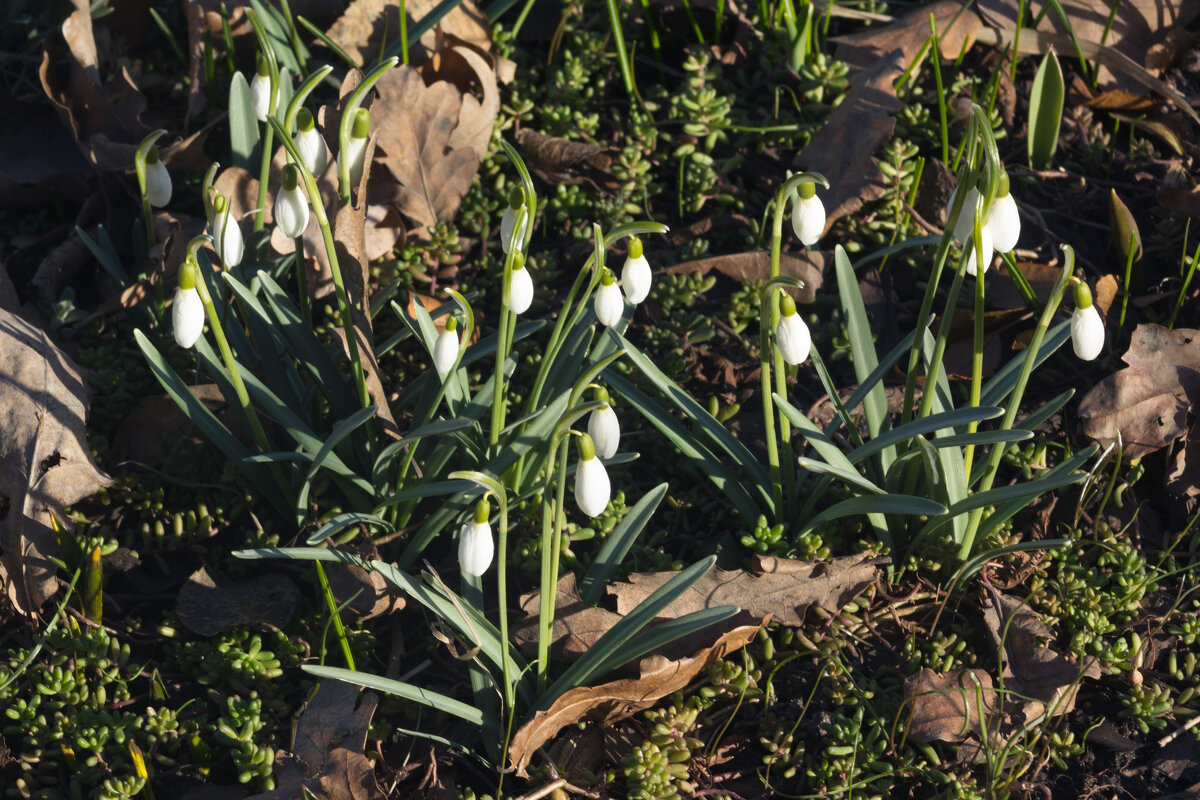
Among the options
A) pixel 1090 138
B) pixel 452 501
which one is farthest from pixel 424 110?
pixel 1090 138

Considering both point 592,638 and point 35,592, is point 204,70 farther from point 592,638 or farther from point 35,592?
point 592,638

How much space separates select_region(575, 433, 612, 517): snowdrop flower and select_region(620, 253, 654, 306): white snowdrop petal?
0.37 m

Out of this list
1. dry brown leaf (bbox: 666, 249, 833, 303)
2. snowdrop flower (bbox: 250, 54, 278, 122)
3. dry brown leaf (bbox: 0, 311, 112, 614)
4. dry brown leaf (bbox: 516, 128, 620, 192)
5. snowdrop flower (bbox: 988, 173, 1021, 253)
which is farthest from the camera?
dry brown leaf (bbox: 516, 128, 620, 192)

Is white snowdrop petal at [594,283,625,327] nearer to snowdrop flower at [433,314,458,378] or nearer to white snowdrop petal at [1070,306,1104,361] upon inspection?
snowdrop flower at [433,314,458,378]

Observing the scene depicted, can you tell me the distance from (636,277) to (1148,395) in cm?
131

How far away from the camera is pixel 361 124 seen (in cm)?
195

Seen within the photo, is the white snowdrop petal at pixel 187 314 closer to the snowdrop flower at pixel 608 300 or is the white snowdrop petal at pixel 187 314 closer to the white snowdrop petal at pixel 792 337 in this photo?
the snowdrop flower at pixel 608 300

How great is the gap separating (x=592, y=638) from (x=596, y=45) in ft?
6.37

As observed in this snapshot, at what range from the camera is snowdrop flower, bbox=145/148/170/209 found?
89.8 inches

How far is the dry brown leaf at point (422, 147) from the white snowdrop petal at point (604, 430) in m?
1.33

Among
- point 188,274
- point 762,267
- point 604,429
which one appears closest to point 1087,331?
point 604,429

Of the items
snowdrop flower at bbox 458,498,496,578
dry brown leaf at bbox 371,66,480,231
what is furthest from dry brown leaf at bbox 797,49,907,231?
snowdrop flower at bbox 458,498,496,578

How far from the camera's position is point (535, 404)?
85.7 inches

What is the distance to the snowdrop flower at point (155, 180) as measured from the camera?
89.8 inches
